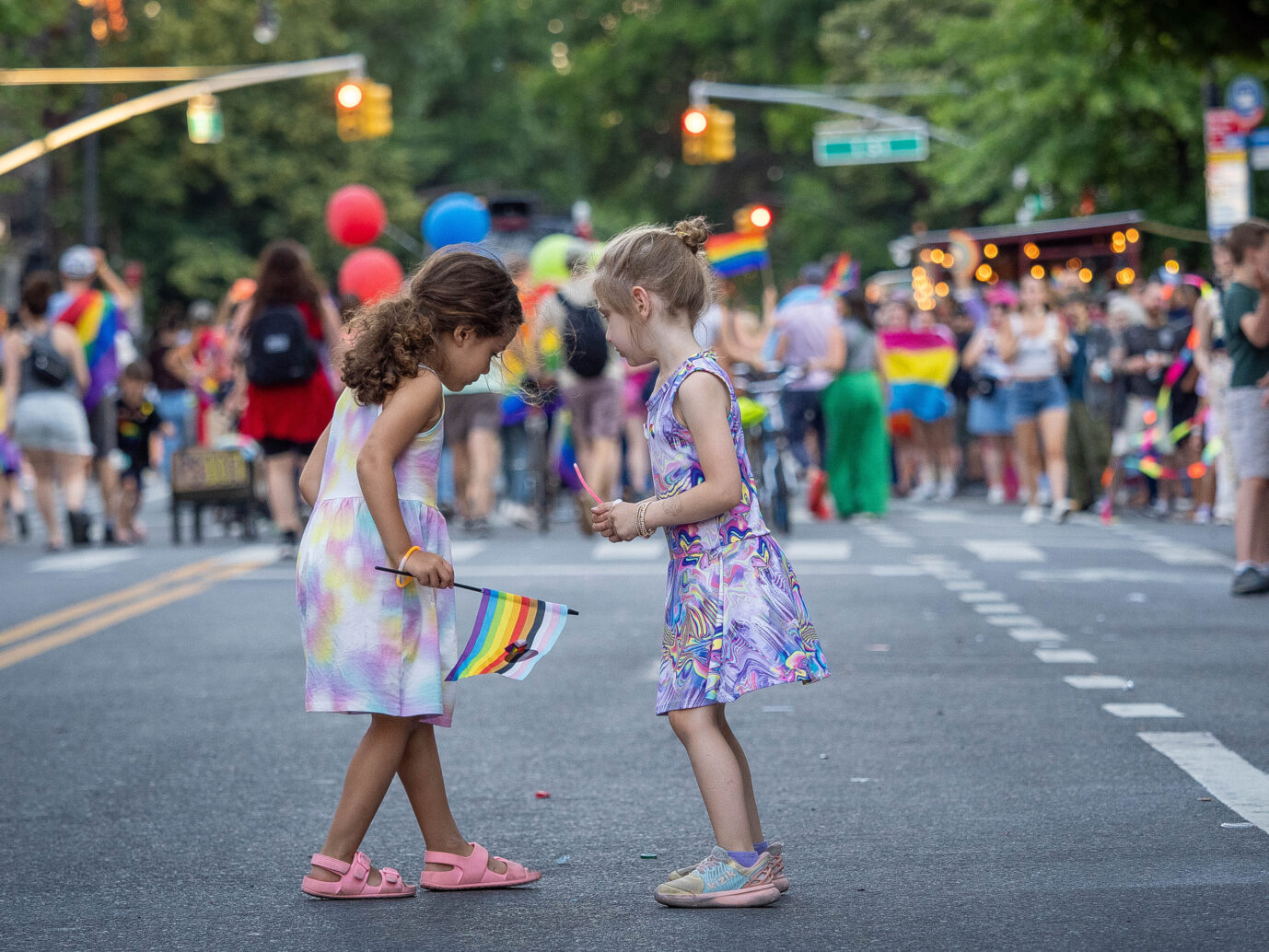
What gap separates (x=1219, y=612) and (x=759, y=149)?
160 feet

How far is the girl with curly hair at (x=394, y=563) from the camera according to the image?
4.73m

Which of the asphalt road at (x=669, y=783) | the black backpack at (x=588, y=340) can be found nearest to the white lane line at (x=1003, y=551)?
the asphalt road at (x=669, y=783)

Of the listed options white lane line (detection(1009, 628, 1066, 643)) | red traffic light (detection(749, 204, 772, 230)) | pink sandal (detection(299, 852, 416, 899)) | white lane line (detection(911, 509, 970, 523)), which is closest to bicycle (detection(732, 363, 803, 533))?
white lane line (detection(911, 509, 970, 523))

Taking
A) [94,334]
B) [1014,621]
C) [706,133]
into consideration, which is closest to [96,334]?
[94,334]

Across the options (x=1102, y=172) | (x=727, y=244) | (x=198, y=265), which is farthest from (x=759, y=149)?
(x=727, y=244)

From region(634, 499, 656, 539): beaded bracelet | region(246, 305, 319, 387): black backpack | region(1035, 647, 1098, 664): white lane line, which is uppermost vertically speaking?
region(246, 305, 319, 387): black backpack

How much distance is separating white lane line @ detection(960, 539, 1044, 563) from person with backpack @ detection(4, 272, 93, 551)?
22.0ft

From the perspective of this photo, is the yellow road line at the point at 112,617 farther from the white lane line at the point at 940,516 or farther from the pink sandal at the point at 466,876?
the white lane line at the point at 940,516

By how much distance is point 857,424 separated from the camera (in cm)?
1781

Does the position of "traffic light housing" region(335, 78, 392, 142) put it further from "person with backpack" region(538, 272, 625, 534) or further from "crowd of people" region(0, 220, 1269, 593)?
"person with backpack" region(538, 272, 625, 534)

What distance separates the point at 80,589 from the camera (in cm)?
1286

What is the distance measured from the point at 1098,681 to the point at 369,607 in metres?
4.12

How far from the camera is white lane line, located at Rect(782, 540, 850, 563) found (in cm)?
1392

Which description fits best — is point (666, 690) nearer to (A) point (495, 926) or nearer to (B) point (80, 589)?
(A) point (495, 926)
